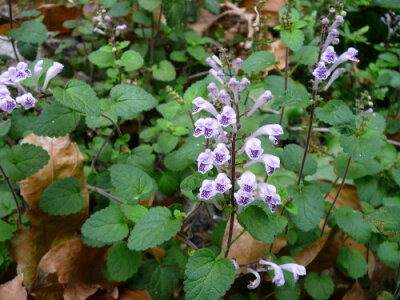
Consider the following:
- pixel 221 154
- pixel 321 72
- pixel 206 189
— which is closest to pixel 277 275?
pixel 206 189

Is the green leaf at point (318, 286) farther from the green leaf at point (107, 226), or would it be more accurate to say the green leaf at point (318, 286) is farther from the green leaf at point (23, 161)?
the green leaf at point (23, 161)

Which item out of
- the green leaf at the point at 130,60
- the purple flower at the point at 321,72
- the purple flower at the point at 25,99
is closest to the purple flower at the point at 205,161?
the purple flower at the point at 321,72

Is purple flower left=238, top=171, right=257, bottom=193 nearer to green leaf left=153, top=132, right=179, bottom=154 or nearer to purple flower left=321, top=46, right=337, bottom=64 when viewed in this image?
purple flower left=321, top=46, right=337, bottom=64

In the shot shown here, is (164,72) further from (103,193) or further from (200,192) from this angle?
(200,192)

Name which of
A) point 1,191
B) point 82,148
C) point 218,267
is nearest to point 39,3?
point 82,148

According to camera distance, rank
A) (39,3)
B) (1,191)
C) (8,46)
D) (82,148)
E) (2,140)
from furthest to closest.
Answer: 1. (39,3)
2. (8,46)
3. (82,148)
4. (2,140)
5. (1,191)

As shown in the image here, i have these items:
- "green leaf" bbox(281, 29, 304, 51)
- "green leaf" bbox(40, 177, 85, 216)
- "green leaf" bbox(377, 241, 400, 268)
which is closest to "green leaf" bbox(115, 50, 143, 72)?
"green leaf" bbox(40, 177, 85, 216)

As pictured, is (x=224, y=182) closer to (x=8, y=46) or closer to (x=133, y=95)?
(x=133, y=95)
